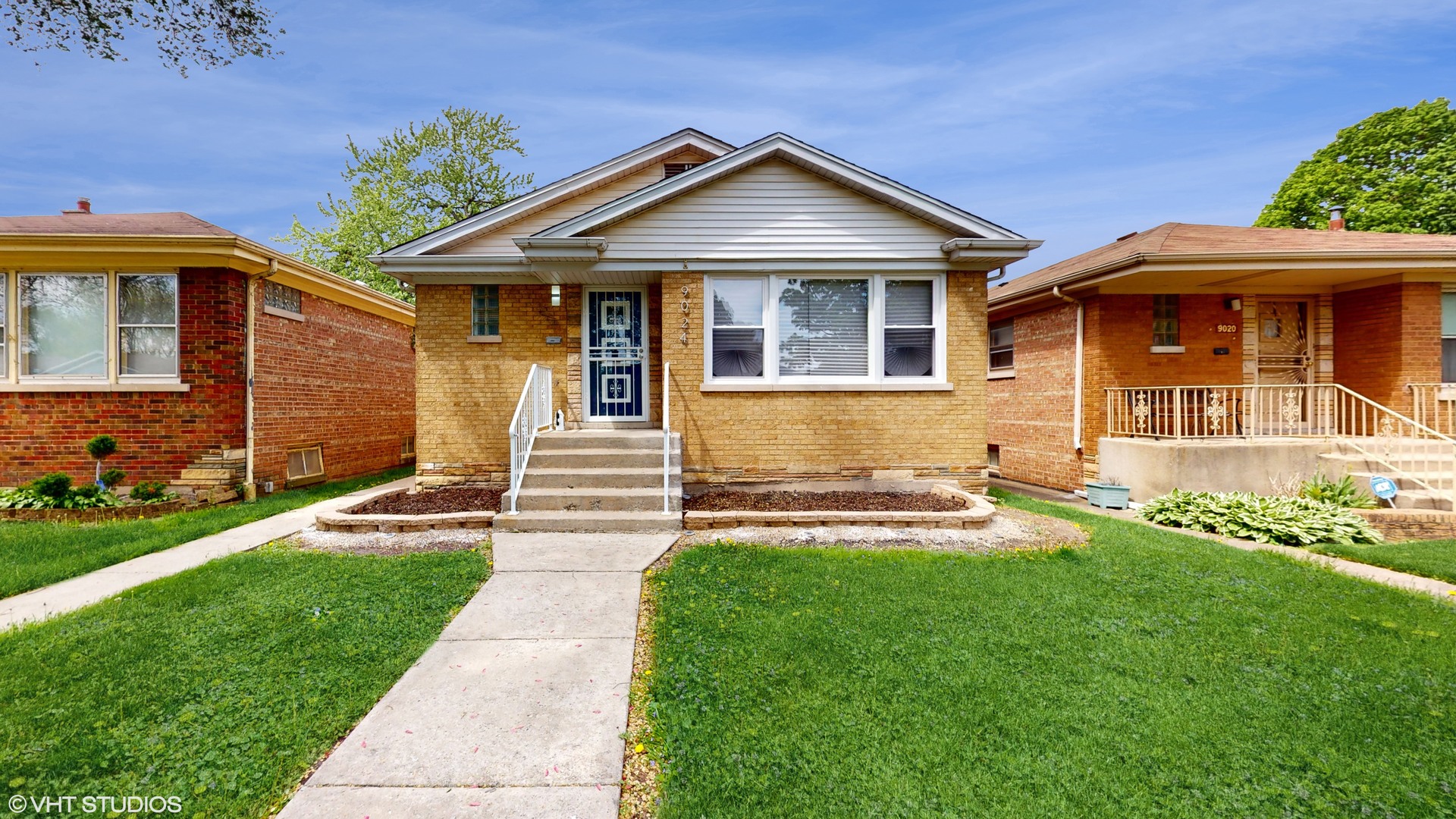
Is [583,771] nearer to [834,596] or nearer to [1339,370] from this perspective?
[834,596]

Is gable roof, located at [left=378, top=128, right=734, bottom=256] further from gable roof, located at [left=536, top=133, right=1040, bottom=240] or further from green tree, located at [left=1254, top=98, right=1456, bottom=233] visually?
green tree, located at [left=1254, top=98, right=1456, bottom=233]

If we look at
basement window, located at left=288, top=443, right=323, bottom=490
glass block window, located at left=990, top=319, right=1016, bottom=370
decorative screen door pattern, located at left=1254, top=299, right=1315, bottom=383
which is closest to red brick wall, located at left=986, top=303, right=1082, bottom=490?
glass block window, located at left=990, top=319, right=1016, bottom=370

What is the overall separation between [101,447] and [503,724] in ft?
31.3

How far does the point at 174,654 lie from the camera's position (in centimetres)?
342

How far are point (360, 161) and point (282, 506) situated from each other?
955 inches

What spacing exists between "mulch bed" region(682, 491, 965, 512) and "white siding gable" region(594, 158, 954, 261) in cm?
337

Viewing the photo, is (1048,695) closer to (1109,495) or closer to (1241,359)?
(1109,495)

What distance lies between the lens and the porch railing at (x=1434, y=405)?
9.64 m

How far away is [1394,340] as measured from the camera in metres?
9.95

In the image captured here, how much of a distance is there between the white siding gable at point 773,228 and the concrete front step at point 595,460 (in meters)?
2.85

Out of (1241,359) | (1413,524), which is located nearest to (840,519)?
(1413,524)

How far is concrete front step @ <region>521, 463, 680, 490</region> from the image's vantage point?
23.1 feet

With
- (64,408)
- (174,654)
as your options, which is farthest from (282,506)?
(174,654)

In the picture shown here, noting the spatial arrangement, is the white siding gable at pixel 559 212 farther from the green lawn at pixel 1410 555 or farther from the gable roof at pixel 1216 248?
the green lawn at pixel 1410 555
